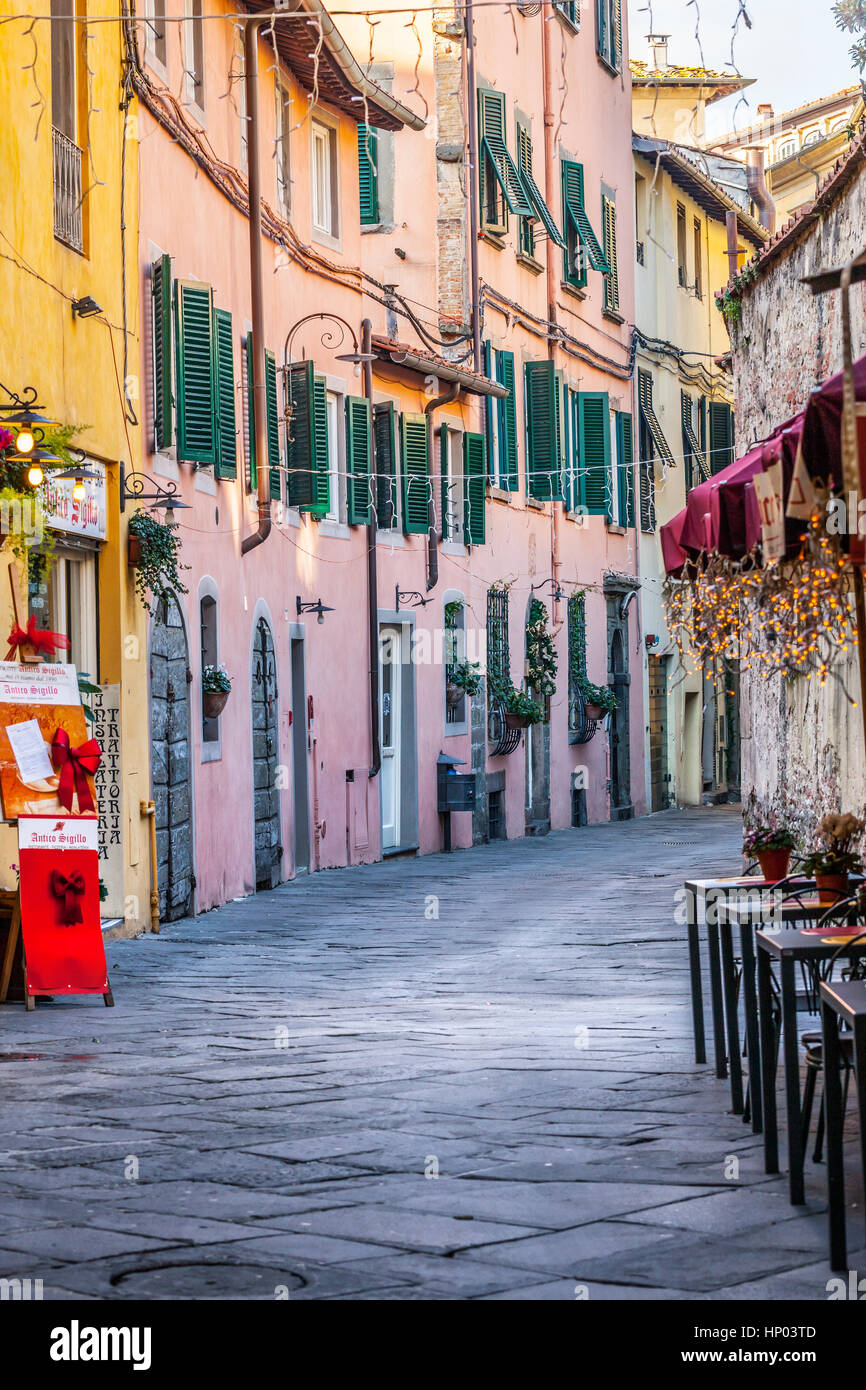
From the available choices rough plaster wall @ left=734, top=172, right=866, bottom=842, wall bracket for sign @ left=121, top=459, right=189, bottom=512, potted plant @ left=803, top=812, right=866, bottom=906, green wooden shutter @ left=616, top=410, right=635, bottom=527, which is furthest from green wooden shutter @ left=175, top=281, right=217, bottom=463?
Result: green wooden shutter @ left=616, top=410, right=635, bottom=527

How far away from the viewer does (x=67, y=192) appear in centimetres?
1179

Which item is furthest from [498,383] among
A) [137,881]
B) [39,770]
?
[39,770]

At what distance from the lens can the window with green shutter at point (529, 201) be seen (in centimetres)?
2442

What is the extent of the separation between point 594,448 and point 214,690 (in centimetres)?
1381

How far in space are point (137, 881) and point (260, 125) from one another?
270 inches

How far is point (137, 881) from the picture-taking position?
12.6 metres

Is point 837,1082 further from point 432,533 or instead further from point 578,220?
point 578,220

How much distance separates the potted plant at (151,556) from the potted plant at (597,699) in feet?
47.1

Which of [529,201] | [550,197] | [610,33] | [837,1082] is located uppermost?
[610,33]

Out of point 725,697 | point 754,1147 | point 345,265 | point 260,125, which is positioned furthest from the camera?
point 725,697

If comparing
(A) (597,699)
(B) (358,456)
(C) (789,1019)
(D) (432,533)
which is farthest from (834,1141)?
(A) (597,699)

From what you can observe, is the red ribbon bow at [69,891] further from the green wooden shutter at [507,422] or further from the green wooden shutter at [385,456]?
the green wooden shutter at [507,422]
